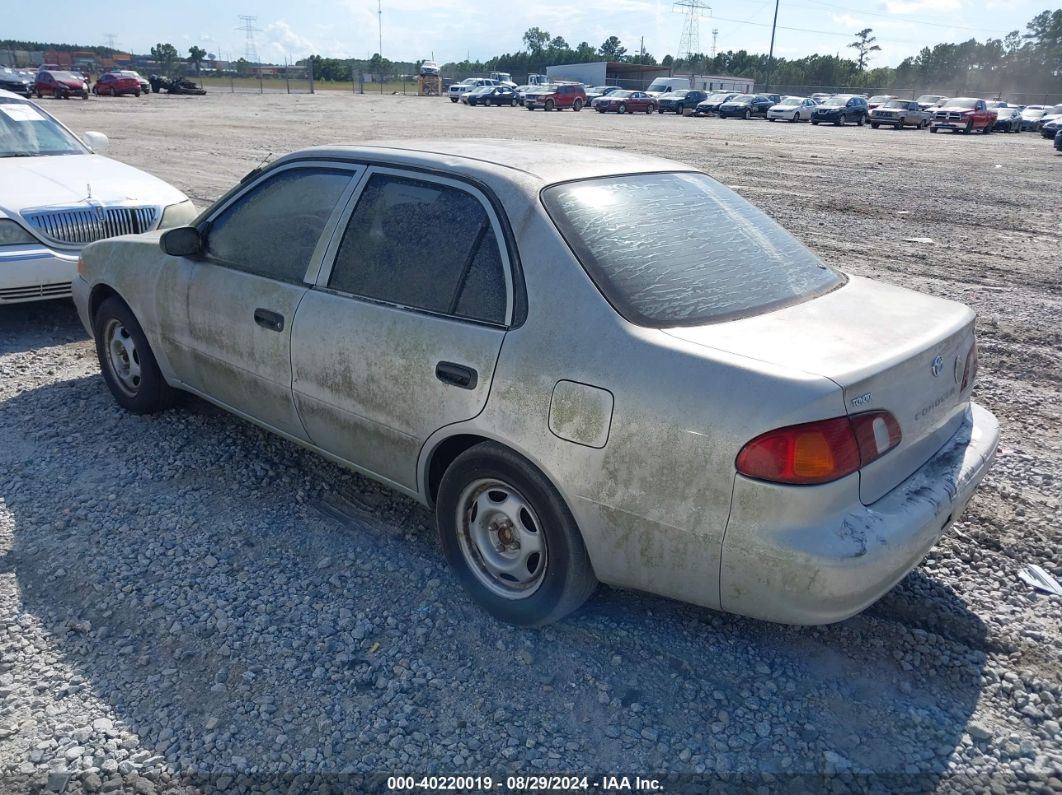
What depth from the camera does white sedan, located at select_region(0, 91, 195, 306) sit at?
6172 millimetres

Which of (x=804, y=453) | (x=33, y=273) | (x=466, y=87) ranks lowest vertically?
(x=33, y=273)

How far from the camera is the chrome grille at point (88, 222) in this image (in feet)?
20.7

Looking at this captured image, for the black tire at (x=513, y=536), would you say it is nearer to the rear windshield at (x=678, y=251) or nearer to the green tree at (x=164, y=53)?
the rear windshield at (x=678, y=251)

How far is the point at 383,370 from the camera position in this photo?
3.32 m

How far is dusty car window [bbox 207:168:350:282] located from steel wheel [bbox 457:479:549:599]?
136 centimetres

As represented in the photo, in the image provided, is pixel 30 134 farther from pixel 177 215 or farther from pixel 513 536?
pixel 513 536

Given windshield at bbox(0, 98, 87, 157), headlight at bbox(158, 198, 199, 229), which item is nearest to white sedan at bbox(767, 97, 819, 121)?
windshield at bbox(0, 98, 87, 157)

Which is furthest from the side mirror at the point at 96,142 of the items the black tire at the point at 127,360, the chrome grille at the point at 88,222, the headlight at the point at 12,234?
the black tire at the point at 127,360

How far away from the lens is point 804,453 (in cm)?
243

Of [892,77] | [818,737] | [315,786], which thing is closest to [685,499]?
[818,737]

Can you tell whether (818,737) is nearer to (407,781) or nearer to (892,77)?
(407,781)

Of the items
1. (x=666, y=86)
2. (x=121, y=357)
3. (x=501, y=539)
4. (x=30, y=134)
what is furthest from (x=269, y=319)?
(x=666, y=86)

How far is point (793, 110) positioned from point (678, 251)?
1845 inches

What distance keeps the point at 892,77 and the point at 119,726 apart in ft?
369
